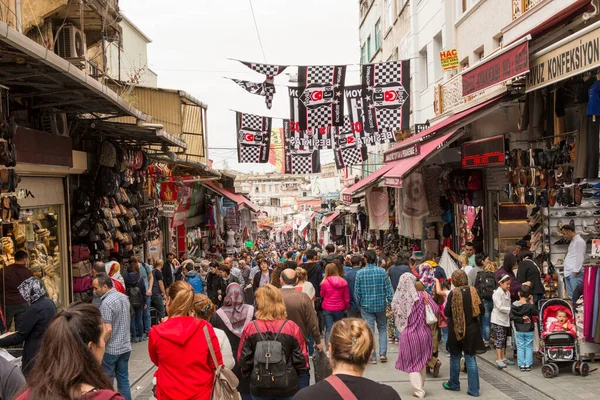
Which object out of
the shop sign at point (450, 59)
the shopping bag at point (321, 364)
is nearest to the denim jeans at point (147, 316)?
Result: the shopping bag at point (321, 364)

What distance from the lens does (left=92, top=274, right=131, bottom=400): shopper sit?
24.7 ft

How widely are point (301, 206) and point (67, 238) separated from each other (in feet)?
238

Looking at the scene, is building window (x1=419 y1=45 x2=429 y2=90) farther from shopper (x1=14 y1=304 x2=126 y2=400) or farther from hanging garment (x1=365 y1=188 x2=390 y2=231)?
shopper (x1=14 y1=304 x2=126 y2=400)

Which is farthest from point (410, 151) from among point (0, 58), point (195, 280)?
point (0, 58)

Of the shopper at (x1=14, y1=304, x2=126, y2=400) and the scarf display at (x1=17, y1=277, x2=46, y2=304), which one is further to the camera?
the scarf display at (x1=17, y1=277, x2=46, y2=304)

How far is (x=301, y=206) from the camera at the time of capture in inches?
3319

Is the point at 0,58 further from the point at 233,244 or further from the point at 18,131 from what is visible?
the point at 233,244

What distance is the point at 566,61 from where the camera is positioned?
7953 millimetres

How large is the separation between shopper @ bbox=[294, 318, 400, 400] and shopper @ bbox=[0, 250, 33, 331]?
6532 mm

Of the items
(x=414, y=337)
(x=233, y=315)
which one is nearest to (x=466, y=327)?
(x=414, y=337)

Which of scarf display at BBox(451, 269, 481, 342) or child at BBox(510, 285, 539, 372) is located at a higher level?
scarf display at BBox(451, 269, 481, 342)

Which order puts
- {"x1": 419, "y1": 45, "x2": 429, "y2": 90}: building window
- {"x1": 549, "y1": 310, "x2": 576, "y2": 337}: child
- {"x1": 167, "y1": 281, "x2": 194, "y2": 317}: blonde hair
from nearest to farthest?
{"x1": 167, "y1": 281, "x2": 194, "y2": 317}: blonde hair
{"x1": 549, "y1": 310, "x2": 576, "y2": 337}: child
{"x1": 419, "y1": 45, "x2": 429, "y2": 90}: building window

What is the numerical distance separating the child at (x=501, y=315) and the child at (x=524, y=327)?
0.16 meters

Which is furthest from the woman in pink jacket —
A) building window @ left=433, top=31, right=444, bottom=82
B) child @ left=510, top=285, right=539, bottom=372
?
building window @ left=433, top=31, right=444, bottom=82
